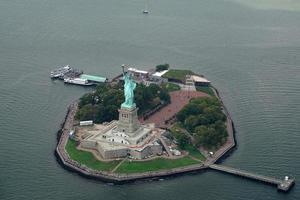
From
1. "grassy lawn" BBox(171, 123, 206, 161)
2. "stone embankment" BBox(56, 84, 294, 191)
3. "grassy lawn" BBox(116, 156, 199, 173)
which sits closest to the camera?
"stone embankment" BBox(56, 84, 294, 191)

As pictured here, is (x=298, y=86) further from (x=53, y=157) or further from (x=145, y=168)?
(x=53, y=157)

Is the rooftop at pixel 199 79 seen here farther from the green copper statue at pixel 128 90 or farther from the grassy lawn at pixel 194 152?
the green copper statue at pixel 128 90

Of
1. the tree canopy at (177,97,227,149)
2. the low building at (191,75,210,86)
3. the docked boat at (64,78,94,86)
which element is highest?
the low building at (191,75,210,86)

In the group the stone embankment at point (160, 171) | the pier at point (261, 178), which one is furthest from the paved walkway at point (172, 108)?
the pier at point (261, 178)

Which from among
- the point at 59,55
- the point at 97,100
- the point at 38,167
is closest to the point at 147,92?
the point at 97,100

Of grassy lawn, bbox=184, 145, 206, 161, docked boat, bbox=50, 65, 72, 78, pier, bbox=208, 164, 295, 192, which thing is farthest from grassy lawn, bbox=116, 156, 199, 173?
docked boat, bbox=50, 65, 72, 78

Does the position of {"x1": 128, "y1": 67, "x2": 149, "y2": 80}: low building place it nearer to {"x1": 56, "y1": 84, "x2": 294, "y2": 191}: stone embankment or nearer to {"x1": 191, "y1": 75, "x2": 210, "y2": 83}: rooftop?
{"x1": 191, "y1": 75, "x2": 210, "y2": 83}: rooftop

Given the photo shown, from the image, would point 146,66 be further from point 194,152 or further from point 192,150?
point 194,152
